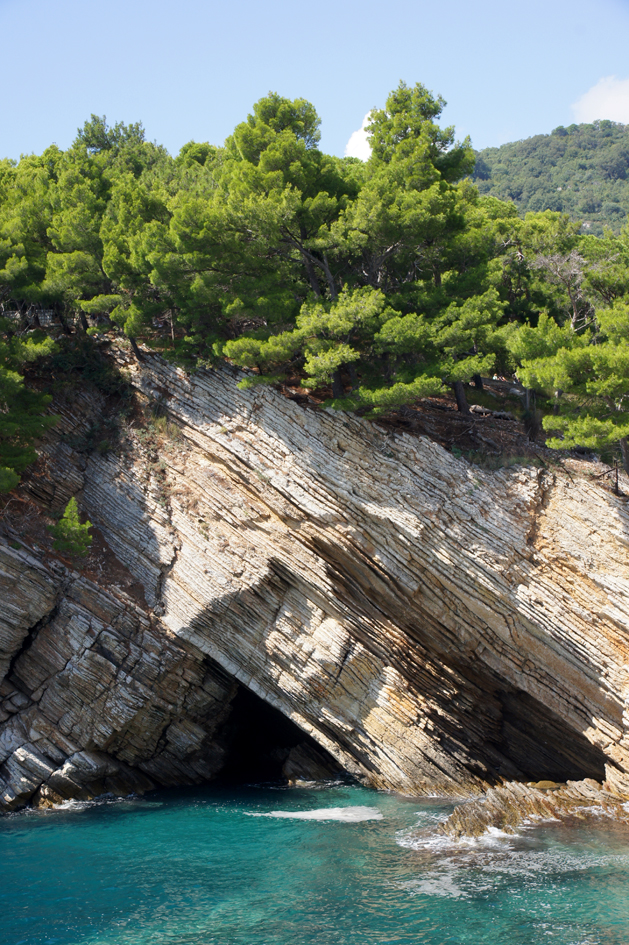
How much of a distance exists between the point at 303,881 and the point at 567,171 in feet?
473

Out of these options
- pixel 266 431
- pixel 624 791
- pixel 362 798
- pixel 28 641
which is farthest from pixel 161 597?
pixel 624 791

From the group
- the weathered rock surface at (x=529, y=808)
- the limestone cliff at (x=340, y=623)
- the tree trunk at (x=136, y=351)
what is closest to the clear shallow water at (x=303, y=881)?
the weathered rock surface at (x=529, y=808)

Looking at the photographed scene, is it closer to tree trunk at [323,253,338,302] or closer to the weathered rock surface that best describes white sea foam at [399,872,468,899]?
the weathered rock surface

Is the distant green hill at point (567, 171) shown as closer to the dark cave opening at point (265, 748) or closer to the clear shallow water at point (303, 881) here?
the dark cave opening at point (265, 748)

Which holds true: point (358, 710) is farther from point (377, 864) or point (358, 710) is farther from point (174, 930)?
point (174, 930)

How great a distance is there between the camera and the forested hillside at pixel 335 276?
779 inches

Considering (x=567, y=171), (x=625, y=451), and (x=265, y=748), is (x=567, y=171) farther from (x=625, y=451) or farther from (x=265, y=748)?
(x=265, y=748)

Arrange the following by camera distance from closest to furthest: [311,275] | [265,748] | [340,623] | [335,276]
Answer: [340,623], [311,275], [335,276], [265,748]

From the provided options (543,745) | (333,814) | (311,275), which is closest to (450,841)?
(333,814)

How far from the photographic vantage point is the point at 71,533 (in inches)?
805

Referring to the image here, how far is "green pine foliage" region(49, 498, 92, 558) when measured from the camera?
20359mm

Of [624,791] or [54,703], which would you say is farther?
[54,703]

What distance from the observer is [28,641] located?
2012cm

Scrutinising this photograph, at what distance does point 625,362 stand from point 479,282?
19.8 feet
